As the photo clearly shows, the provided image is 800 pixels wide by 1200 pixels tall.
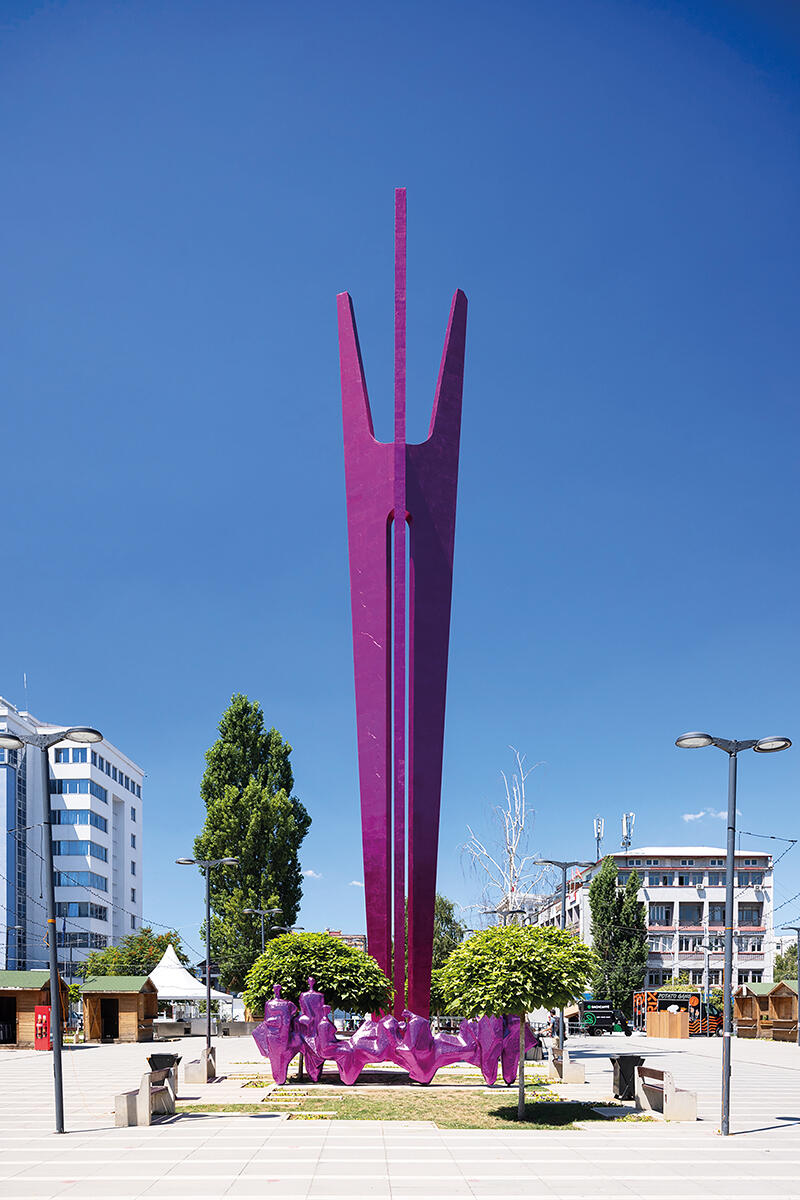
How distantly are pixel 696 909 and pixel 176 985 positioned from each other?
5473 cm

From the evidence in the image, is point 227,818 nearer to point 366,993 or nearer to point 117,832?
point 366,993

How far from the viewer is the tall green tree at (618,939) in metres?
57.8

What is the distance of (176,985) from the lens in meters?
50.5

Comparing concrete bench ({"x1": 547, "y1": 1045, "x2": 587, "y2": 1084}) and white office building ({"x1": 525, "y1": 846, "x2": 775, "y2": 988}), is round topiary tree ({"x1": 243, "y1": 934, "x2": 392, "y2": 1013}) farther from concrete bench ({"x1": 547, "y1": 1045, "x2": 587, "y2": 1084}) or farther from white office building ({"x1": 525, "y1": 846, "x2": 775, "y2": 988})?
white office building ({"x1": 525, "y1": 846, "x2": 775, "y2": 988})

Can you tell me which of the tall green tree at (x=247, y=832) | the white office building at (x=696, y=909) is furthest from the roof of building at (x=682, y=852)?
the tall green tree at (x=247, y=832)

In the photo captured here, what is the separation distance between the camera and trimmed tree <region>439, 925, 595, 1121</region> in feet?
58.9

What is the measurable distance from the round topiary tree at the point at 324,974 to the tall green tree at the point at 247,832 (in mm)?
22563

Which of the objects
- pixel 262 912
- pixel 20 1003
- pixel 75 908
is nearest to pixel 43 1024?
pixel 20 1003

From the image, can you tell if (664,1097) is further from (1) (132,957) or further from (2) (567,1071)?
(1) (132,957)

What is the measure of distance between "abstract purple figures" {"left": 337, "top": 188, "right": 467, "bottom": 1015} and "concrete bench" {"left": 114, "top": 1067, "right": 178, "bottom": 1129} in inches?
332

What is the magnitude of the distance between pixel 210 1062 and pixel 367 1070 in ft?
12.3

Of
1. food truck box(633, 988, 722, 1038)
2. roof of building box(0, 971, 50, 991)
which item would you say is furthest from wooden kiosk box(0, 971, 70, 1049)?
food truck box(633, 988, 722, 1038)

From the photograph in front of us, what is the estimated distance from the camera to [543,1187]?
12.4 metres

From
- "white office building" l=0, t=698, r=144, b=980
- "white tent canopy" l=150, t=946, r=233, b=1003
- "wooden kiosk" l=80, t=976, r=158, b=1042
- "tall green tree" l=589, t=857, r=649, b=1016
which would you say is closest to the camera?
"wooden kiosk" l=80, t=976, r=158, b=1042
